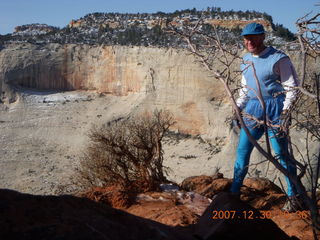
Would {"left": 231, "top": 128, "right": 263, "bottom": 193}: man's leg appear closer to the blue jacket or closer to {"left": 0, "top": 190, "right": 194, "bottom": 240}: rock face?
the blue jacket

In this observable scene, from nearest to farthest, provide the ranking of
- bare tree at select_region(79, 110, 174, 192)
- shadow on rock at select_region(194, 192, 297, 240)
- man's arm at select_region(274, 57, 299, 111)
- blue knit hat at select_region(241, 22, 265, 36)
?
1. shadow on rock at select_region(194, 192, 297, 240)
2. man's arm at select_region(274, 57, 299, 111)
3. blue knit hat at select_region(241, 22, 265, 36)
4. bare tree at select_region(79, 110, 174, 192)

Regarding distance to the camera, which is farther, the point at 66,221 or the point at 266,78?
the point at 266,78

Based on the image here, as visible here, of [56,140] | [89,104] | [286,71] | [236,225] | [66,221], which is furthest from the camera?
[89,104]

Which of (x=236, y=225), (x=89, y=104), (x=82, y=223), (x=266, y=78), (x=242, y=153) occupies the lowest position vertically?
(x=236, y=225)

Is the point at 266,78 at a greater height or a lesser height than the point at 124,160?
greater

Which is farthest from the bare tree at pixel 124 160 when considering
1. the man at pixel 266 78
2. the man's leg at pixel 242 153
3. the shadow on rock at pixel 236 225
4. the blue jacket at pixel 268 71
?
the shadow on rock at pixel 236 225

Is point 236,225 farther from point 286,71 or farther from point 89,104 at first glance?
point 89,104

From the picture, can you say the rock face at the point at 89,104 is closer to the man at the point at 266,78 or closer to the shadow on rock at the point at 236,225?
the man at the point at 266,78

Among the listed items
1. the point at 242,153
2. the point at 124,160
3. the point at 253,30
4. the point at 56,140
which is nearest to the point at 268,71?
the point at 253,30

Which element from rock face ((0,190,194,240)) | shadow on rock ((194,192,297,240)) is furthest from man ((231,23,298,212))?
rock face ((0,190,194,240))

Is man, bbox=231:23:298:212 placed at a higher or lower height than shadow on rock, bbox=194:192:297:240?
higher

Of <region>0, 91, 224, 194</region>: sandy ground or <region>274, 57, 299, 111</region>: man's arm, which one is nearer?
<region>274, 57, 299, 111</region>: man's arm

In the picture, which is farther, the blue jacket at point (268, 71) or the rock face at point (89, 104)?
the rock face at point (89, 104)

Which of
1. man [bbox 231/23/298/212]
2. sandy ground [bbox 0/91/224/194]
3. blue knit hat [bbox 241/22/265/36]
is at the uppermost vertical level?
blue knit hat [bbox 241/22/265/36]
